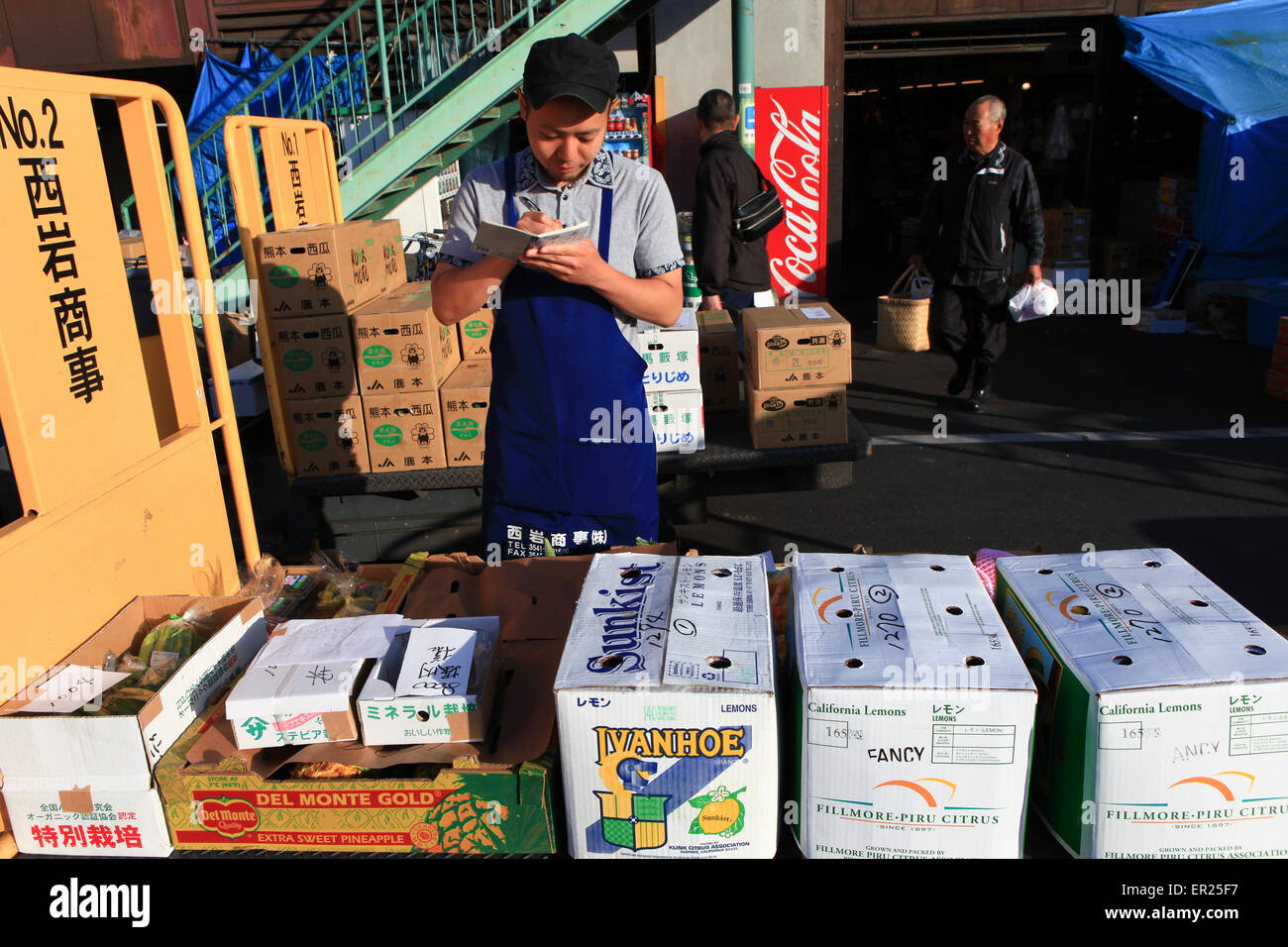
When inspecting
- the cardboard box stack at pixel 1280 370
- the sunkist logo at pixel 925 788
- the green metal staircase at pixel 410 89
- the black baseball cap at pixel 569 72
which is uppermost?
the green metal staircase at pixel 410 89

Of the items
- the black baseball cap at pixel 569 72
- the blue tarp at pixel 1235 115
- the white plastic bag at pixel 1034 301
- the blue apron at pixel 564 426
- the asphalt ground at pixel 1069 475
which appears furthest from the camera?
the blue tarp at pixel 1235 115

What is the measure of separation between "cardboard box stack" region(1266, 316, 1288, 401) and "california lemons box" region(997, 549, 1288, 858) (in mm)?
6795

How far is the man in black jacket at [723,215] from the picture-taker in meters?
6.75

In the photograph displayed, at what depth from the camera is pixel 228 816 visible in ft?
6.07

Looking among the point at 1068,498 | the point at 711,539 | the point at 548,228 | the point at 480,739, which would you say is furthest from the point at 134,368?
the point at 1068,498

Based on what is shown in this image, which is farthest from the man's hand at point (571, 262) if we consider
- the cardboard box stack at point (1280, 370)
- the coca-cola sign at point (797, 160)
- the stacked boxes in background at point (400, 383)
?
the coca-cola sign at point (797, 160)

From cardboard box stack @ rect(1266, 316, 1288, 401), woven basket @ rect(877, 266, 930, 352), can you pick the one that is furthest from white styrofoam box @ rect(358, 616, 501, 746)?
woven basket @ rect(877, 266, 930, 352)

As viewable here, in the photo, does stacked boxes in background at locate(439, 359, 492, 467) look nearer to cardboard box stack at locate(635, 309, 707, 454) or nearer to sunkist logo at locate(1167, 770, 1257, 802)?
cardboard box stack at locate(635, 309, 707, 454)

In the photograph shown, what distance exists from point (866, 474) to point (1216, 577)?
7.13ft

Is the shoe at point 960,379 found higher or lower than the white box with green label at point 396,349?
lower

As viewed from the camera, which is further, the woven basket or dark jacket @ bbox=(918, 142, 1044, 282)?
the woven basket

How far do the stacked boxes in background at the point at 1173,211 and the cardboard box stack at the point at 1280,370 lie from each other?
3735 mm

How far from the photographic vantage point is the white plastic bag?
6.65 meters

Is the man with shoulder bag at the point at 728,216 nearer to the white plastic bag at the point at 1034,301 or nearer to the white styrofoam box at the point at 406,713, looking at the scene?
the white plastic bag at the point at 1034,301
